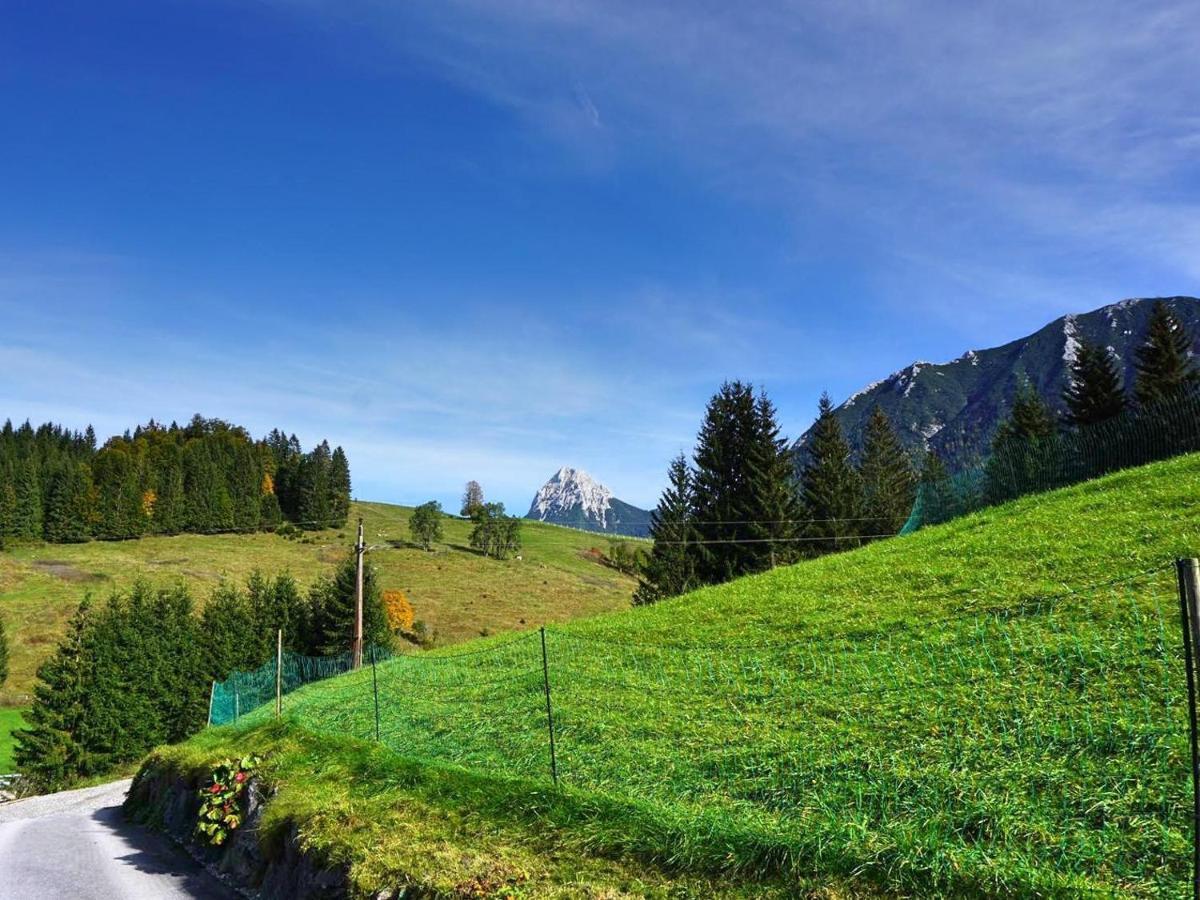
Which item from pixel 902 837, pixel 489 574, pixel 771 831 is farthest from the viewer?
pixel 489 574

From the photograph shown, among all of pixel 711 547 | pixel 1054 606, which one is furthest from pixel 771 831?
pixel 711 547

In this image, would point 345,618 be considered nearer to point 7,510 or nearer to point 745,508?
point 745,508

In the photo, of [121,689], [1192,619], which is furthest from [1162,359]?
[121,689]

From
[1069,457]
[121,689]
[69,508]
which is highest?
[69,508]

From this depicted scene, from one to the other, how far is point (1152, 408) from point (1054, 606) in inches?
717

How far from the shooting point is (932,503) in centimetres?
3008

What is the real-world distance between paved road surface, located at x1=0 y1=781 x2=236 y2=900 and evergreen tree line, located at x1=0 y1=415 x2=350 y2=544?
115m

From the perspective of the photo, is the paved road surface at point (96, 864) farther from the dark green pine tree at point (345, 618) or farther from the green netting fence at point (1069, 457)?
the dark green pine tree at point (345, 618)

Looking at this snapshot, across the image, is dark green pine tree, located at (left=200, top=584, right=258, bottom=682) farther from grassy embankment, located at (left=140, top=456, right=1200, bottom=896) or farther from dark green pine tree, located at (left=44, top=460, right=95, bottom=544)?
dark green pine tree, located at (left=44, top=460, right=95, bottom=544)

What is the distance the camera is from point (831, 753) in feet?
25.3

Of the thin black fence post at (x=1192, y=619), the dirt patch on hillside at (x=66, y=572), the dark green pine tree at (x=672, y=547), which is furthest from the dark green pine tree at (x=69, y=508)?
the thin black fence post at (x=1192, y=619)

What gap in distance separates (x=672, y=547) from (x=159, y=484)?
385 ft

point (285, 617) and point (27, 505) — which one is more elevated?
point (27, 505)

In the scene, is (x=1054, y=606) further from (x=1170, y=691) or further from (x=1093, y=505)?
(x=1093, y=505)
